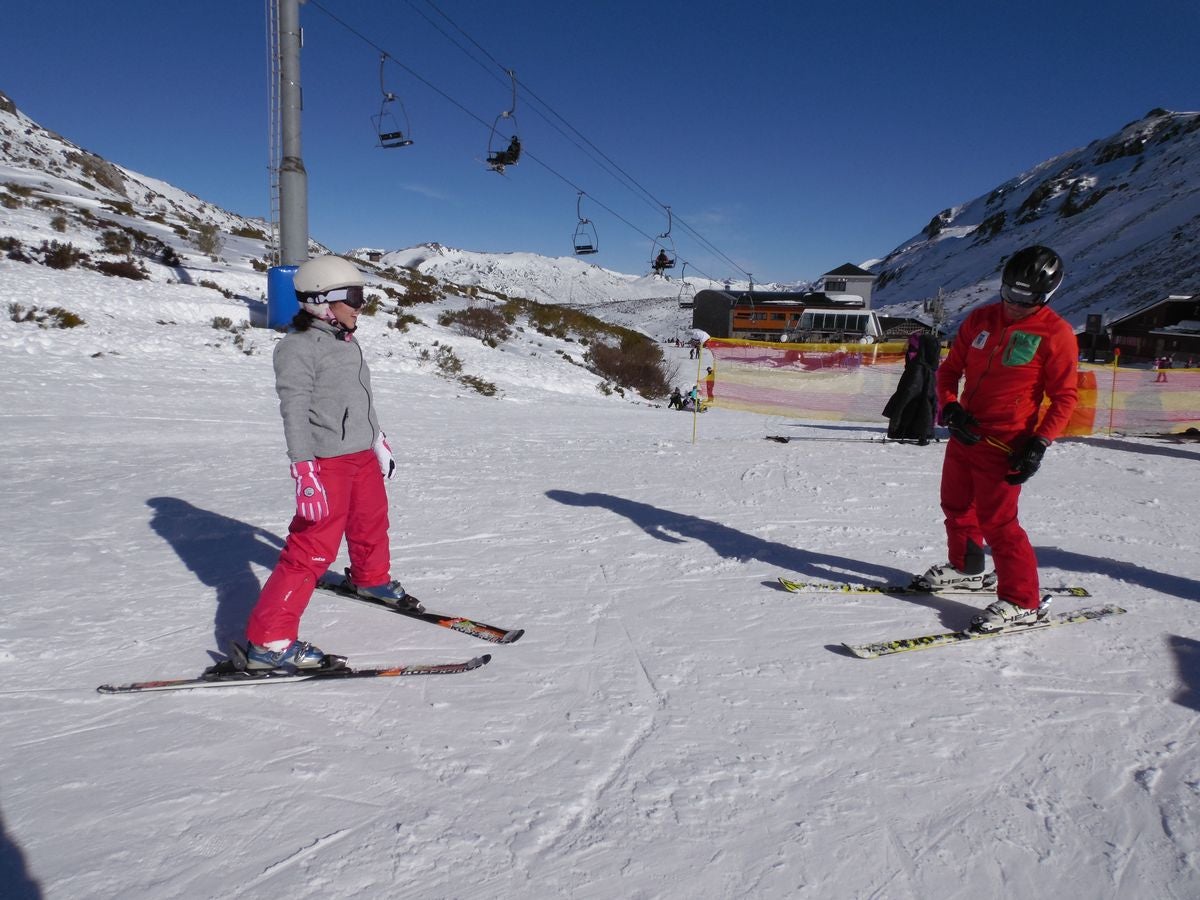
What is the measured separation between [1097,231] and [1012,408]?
4160 inches

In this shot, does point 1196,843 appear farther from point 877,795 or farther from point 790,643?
point 790,643

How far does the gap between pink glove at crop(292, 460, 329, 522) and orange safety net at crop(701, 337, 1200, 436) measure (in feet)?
29.3

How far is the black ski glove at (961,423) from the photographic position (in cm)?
353

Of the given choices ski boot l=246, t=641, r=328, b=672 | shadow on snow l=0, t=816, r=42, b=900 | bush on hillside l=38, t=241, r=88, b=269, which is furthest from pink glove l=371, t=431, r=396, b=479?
bush on hillside l=38, t=241, r=88, b=269

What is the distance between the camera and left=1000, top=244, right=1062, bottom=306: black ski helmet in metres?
3.29

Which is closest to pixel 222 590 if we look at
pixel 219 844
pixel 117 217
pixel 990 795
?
pixel 219 844

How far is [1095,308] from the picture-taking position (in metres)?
62.7

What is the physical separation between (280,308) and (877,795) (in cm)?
1366

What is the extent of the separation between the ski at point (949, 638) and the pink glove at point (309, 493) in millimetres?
2553

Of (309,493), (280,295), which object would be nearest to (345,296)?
(309,493)

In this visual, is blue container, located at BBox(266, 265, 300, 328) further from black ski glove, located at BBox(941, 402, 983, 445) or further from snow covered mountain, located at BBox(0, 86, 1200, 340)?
black ski glove, located at BBox(941, 402, 983, 445)

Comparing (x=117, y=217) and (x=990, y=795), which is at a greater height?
(x=117, y=217)

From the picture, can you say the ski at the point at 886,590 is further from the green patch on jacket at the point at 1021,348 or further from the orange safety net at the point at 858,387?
the orange safety net at the point at 858,387

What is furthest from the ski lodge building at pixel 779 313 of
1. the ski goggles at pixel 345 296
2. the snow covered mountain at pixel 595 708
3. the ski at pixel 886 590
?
the ski goggles at pixel 345 296
